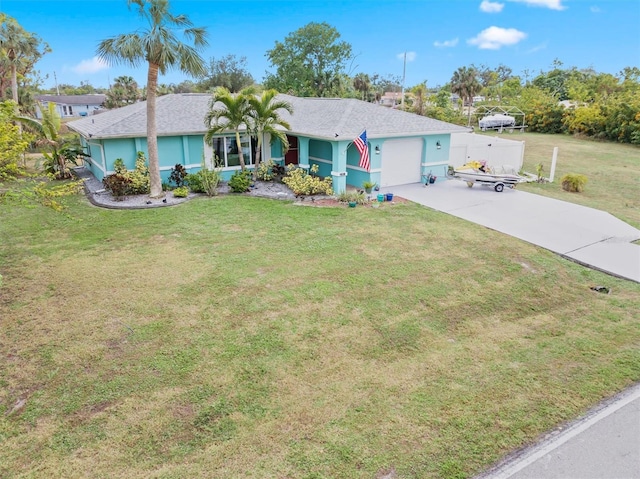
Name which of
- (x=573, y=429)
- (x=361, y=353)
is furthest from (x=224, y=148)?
(x=573, y=429)

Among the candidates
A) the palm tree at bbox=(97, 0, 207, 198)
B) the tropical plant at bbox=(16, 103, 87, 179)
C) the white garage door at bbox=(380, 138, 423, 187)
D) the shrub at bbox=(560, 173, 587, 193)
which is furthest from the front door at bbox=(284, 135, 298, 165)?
the shrub at bbox=(560, 173, 587, 193)

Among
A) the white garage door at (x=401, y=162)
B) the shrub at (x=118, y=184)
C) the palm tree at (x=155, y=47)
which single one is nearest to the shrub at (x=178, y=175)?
the shrub at (x=118, y=184)

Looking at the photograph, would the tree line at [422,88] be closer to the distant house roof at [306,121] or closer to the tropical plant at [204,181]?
the distant house roof at [306,121]

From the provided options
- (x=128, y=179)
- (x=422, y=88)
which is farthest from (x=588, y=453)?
(x=422, y=88)

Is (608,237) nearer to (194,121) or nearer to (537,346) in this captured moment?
(537,346)

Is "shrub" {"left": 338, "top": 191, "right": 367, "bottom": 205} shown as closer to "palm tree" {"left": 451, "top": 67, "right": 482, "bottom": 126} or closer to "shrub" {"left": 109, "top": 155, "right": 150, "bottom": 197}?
"shrub" {"left": 109, "top": 155, "right": 150, "bottom": 197}

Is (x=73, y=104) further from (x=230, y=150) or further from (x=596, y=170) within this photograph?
(x=596, y=170)
